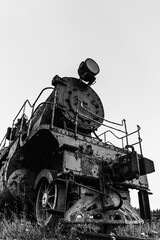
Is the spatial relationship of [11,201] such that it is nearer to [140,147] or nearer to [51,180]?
[51,180]

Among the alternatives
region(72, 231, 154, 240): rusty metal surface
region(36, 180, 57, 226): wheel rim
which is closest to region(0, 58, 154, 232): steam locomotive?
region(36, 180, 57, 226): wheel rim

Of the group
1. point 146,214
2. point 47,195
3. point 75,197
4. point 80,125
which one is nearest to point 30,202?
point 47,195

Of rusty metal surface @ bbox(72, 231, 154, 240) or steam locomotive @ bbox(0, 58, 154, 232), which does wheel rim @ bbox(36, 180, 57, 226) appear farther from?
rusty metal surface @ bbox(72, 231, 154, 240)

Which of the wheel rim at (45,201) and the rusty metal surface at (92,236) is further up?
the wheel rim at (45,201)

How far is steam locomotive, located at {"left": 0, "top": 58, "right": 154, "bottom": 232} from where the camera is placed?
4465 millimetres

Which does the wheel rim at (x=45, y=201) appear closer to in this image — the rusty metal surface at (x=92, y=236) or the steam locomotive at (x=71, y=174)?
the steam locomotive at (x=71, y=174)

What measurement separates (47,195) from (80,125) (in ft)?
7.56

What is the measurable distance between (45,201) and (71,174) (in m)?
0.84

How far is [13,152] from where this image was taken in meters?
6.14

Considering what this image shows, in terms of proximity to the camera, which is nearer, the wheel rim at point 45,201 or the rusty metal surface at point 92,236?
the rusty metal surface at point 92,236

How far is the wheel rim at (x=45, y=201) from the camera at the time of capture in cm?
441

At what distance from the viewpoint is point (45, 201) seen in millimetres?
4637

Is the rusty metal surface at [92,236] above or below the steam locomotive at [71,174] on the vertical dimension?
below

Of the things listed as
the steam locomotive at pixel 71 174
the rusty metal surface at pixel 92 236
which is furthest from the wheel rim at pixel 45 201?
the rusty metal surface at pixel 92 236
